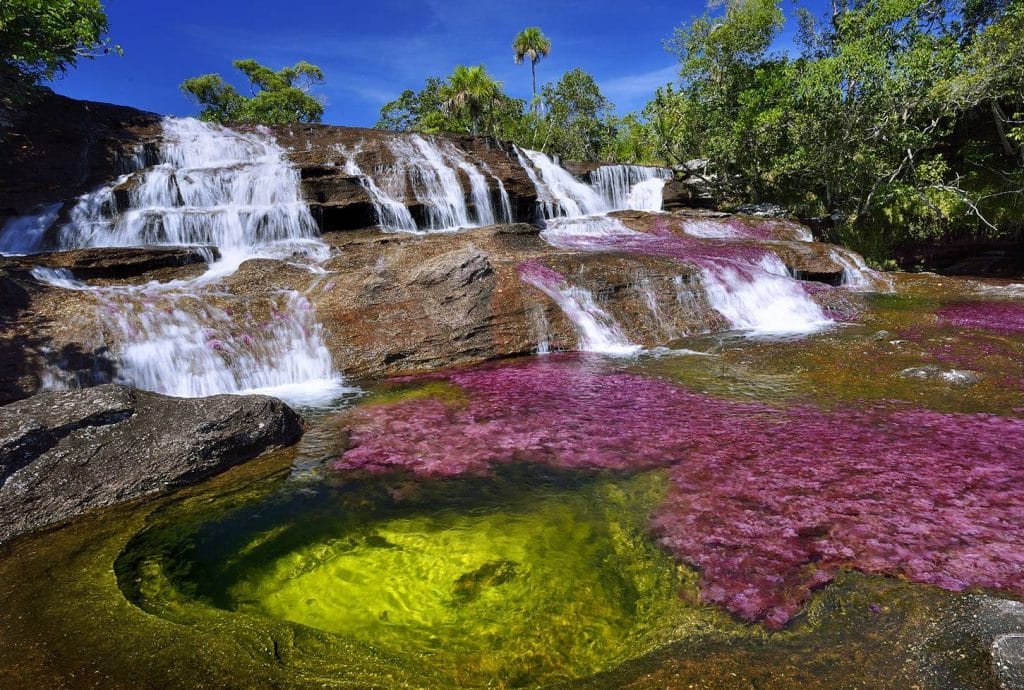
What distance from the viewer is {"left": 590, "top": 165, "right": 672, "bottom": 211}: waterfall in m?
26.6

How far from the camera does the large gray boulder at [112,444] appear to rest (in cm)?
524

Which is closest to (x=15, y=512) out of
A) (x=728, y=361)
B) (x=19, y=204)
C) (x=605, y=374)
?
A: (x=605, y=374)

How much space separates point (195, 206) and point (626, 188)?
20.0 metres

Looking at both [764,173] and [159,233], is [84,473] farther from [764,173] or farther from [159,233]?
[764,173]

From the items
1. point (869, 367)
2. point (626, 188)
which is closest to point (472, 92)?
point (626, 188)

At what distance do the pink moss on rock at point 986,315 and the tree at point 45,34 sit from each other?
23.2 m

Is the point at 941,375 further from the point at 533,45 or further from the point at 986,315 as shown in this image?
the point at 533,45

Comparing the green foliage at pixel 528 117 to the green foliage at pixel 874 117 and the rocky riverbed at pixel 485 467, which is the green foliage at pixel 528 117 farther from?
the rocky riverbed at pixel 485 467

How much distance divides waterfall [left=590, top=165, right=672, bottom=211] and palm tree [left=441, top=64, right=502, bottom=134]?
59.2 feet

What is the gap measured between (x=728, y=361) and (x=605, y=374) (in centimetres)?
257

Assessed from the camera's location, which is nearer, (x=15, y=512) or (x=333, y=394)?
(x=15, y=512)

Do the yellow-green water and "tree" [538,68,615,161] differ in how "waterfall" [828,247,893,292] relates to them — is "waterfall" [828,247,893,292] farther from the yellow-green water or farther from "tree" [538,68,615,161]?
"tree" [538,68,615,161]

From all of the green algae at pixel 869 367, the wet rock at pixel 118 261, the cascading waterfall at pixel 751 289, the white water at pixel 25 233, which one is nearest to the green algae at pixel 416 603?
the green algae at pixel 869 367

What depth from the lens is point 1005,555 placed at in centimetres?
393
